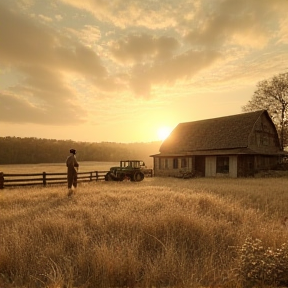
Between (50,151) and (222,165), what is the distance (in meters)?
64.4

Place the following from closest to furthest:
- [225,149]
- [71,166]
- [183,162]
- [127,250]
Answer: [127,250] < [71,166] < [225,149] < [183,162]

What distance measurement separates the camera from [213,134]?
1153 inches

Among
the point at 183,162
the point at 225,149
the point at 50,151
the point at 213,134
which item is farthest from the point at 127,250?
the point at 50,151

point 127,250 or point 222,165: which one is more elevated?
point 222,165

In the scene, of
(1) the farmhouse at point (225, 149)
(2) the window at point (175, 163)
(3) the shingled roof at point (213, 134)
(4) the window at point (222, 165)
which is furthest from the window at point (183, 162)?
(4) the window at point (222, 165)

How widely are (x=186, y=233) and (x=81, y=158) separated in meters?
80.9

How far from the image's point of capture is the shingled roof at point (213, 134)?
86.8 ft

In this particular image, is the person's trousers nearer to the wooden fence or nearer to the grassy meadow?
the wooden fence

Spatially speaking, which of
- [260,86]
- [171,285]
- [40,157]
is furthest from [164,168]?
[40,157]

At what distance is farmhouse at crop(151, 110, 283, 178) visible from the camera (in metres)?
25.3

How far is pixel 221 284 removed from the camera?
11.9 ft

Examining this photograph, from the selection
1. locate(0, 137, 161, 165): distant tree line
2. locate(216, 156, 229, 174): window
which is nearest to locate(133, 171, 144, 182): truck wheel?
locate(216, 156, 229, 174): window

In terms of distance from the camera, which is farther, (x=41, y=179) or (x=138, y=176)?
(x=138, y=176)

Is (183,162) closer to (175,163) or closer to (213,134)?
(175,163)
